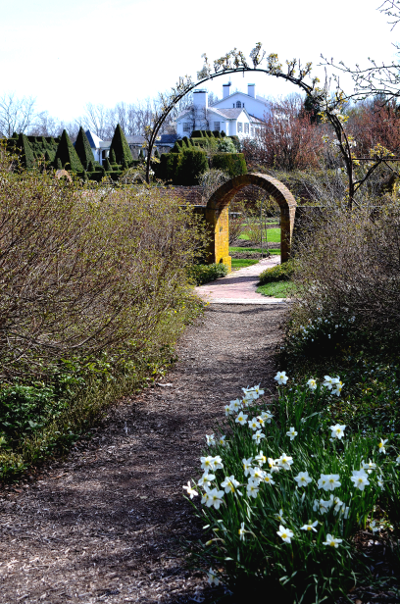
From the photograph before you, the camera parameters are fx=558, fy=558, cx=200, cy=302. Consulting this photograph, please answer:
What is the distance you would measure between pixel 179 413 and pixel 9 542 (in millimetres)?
2110

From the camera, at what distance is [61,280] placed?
4.46 m

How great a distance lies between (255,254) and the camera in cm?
1700

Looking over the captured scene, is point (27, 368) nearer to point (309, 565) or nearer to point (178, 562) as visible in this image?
point (178, 562)

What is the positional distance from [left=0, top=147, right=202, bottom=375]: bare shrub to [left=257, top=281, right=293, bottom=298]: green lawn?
4.72 meters

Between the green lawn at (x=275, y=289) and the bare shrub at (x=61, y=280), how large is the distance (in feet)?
15.5

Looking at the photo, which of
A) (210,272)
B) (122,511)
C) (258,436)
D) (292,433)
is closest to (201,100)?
(210,272)

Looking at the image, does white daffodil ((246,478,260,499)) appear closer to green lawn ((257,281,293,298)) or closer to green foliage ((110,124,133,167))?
green lawn ((257,281,293,298))

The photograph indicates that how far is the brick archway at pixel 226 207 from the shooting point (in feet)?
40.7

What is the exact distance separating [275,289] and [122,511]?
788 cm

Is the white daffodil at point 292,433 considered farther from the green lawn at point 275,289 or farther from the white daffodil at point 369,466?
the green lawn at point 275,289

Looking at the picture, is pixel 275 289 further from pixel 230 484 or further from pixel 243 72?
pixel 230 484

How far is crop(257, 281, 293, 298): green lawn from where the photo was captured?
1030 centimetres

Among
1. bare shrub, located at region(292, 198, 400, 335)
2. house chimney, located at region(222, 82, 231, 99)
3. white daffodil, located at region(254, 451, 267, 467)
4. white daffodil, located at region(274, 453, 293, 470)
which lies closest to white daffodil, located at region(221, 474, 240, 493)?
white daffodil, located at region(254, 451, 267, 467)

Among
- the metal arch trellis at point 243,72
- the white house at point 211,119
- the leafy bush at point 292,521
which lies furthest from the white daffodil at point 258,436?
the white house at point 211,119
